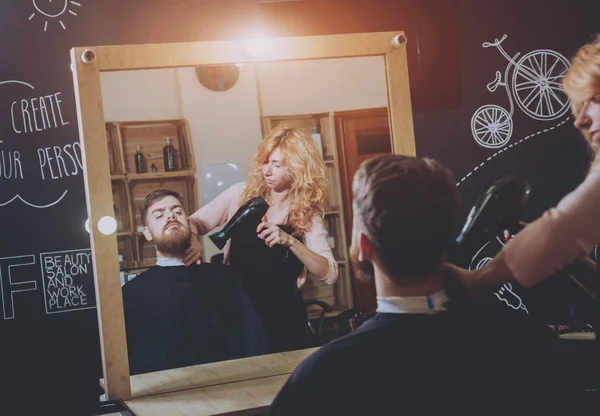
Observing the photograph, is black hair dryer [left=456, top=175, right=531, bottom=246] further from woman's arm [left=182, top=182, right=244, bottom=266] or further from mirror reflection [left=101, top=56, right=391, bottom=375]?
woman's arm [left=182, top=182, right=244, bottom=266]

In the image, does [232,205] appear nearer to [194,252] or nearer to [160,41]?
[194,252]

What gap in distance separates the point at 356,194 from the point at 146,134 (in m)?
0.92

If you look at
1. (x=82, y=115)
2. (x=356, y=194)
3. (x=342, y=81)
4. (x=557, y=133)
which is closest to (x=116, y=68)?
(x=82, y=115)

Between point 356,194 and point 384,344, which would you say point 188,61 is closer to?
point 356,194

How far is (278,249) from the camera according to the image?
7.45ft

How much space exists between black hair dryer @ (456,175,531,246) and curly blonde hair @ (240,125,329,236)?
1.91 ft

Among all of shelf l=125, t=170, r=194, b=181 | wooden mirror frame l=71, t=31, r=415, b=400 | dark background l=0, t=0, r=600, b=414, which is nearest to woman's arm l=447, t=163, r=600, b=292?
shelf l=125, t=170, r=194, b=181

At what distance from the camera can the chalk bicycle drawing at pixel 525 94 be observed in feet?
10.6

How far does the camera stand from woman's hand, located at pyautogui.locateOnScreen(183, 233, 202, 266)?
2201mm

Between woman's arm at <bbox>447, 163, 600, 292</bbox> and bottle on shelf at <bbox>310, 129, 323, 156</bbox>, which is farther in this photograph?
bottle on shelf at <bbox>310, 129, 323, 156</bbox>

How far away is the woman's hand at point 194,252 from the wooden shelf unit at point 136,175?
3.9 inches

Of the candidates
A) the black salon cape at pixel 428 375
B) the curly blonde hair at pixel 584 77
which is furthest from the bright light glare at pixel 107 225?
the curly blonde hair at pixel 584 77

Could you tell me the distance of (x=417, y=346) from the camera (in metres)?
1.39

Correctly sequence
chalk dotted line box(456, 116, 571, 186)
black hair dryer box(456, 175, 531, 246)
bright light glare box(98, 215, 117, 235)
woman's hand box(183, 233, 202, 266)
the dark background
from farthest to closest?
chalk dotted line box(456, 116, 571, 186) → the dark background → woman's hand box(183, 233, 202, 266) → bright light glare box(98, 215, 117, 235) → black hair dryer box(456, 175, 531, 246)
